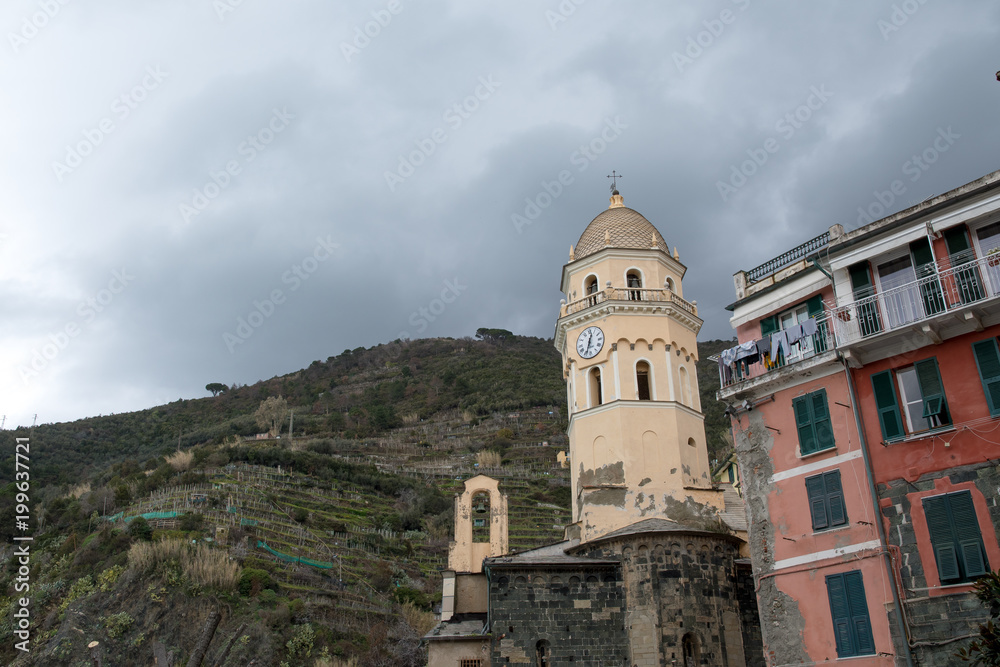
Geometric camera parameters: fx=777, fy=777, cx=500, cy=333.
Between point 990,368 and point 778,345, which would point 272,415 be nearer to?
point 778,345

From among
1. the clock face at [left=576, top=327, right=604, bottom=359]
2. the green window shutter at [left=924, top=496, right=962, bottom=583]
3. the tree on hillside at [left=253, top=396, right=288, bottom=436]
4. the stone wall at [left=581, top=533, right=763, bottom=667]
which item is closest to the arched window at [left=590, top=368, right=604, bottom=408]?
the clock face at [left=576, top=327, right=604, bottom=359]

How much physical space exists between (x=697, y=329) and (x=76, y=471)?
85773 mm

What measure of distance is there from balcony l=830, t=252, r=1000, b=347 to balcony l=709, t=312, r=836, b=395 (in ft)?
1.75

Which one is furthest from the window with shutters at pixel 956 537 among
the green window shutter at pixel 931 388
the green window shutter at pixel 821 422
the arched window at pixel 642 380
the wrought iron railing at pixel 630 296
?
the wrought iron railing at pixel 630 296

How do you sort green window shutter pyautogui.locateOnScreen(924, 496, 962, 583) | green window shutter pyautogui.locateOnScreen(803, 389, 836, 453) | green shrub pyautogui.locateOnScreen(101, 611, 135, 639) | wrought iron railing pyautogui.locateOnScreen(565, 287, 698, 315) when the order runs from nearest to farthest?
1. green window shutter pyautogui.locateOnScreen(924, 496, 962, 583)
2. green window shutter pyautogui.locateOnScreen(803, 389, 836, 453)
3. wrought iron railing pyautogui.locateOnScreen(565, 287, 698, 315)
4. green shrub pyautogui.locateOnScreen(101, 611, 135, 639)

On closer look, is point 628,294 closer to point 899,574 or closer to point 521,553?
point 521,553

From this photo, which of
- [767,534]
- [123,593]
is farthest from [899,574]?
[123,593]

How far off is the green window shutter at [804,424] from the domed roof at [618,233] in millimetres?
15134

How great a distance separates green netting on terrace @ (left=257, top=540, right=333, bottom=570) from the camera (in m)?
52.0

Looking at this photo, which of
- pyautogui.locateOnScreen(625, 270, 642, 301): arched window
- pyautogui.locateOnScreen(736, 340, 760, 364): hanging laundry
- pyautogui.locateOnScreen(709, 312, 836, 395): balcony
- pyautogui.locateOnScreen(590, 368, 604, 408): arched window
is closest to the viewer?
pyautogui.locateOnScreen(709, 312, 836, 395): balcony

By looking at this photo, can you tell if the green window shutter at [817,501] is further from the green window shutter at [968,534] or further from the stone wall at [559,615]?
the stone wall at [559,615]

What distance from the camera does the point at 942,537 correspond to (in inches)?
613

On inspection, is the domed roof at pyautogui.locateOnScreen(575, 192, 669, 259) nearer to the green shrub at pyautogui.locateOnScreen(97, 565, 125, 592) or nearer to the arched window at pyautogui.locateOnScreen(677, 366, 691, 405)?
the arched window at pyautogui.locateOnScreen(677, 366, 691, 405)

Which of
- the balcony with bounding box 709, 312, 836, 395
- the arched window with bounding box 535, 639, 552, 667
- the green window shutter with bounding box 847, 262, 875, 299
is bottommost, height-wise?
the arched window with bounding box 535, 639, 552, 667
